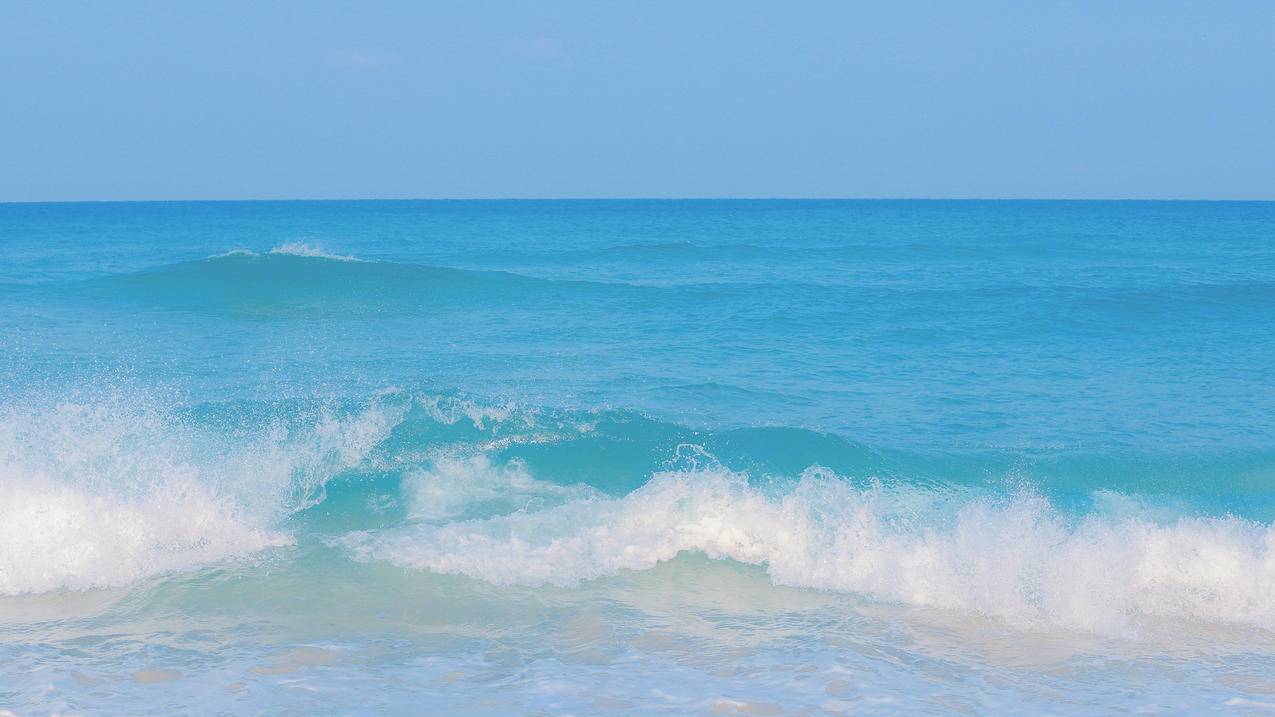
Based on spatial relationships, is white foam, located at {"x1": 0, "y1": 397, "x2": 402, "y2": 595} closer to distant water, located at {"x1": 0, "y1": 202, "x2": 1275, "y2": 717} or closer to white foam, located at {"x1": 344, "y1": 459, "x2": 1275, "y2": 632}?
distant water, located at {"x1": 0, "y1": 202, "x2": 1275, "y2": 717}

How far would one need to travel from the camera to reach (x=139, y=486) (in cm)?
816

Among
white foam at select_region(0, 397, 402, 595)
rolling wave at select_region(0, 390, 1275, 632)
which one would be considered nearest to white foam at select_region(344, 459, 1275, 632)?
rolling wave at select_region(0, 390, 1275, 632)

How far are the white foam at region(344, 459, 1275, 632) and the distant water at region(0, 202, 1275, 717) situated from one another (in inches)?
1.2

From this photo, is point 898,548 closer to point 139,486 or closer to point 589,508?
point 589,508

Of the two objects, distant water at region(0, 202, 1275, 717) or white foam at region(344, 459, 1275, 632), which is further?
white foam at region(344, 459, 1275, 632)

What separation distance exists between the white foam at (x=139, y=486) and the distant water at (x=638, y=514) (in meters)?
0.03

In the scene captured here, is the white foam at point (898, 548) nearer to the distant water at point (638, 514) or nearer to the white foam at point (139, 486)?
the distant water at point (638, 514)

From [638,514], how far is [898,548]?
207 cm

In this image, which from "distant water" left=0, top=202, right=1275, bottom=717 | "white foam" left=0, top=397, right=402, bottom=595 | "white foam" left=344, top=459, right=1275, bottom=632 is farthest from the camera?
Answer: "white foam" left=0, top=397, right=402, bottom=595

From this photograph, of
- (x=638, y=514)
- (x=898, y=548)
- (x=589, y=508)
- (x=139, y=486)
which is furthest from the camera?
(x=589, y=508)

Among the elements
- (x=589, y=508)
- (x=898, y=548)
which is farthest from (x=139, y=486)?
(x=898, y=548)

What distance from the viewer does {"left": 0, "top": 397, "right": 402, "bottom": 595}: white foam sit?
698 cm

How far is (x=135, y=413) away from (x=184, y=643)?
5.05 meters

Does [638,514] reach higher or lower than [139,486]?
higher
